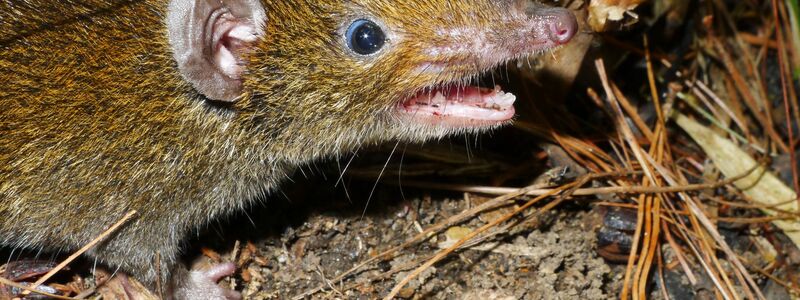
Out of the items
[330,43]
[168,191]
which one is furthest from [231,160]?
[330,43]

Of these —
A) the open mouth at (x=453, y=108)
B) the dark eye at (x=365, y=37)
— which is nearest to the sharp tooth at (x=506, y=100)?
the open mouth at (x=453, y=108)

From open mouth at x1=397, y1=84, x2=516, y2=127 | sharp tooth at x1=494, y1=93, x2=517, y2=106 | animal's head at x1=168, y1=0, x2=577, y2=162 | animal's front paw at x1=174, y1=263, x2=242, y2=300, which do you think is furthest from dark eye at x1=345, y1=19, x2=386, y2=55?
animal's front paw at x1=174, y1=263, x2=242, y2=300

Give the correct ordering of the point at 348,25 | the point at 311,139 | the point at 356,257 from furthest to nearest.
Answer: the point at 356,257
the point at 311,139
the point at 348,25

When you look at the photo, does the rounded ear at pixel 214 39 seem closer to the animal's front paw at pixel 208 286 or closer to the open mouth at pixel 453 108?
the open mouth at pixel 453 108

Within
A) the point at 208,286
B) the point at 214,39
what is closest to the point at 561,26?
the point at 214,39

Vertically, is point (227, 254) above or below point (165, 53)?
below

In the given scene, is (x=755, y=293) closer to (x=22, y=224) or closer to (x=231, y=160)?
(x=231, y=160)
